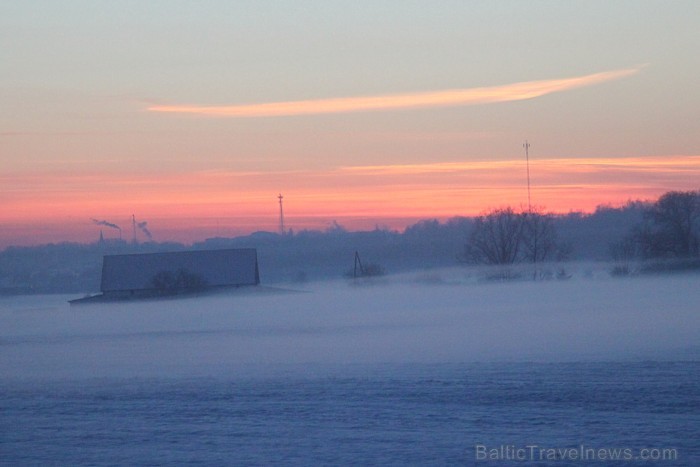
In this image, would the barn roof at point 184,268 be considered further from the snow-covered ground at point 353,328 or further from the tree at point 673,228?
the tree at point 673,228

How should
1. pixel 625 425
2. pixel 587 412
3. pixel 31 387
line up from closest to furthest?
pixel 625 425, pixel 587 412, pixel 31 387

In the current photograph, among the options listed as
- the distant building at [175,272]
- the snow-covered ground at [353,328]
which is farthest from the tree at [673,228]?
the distant building at [175,272]

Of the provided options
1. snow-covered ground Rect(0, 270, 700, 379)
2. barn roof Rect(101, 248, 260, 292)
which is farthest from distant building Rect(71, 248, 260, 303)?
snow-covered ground Rect(0, 270, 700, 379)

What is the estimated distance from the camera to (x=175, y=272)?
50.2 meters

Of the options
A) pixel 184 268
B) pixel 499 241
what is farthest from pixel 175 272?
pixel 499 241

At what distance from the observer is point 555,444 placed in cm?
1051

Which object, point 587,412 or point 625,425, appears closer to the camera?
point 625,425

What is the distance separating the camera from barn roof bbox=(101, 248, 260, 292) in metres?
49.7

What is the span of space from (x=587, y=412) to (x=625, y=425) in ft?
3.22

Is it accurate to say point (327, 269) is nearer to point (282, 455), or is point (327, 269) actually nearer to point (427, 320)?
point (427, 320)

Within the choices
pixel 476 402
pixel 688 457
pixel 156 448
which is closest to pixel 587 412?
pixel 476 402

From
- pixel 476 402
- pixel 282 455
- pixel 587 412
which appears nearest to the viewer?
pixel 282 455

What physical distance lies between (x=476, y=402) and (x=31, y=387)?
858cm

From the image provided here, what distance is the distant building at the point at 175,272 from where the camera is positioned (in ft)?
161
